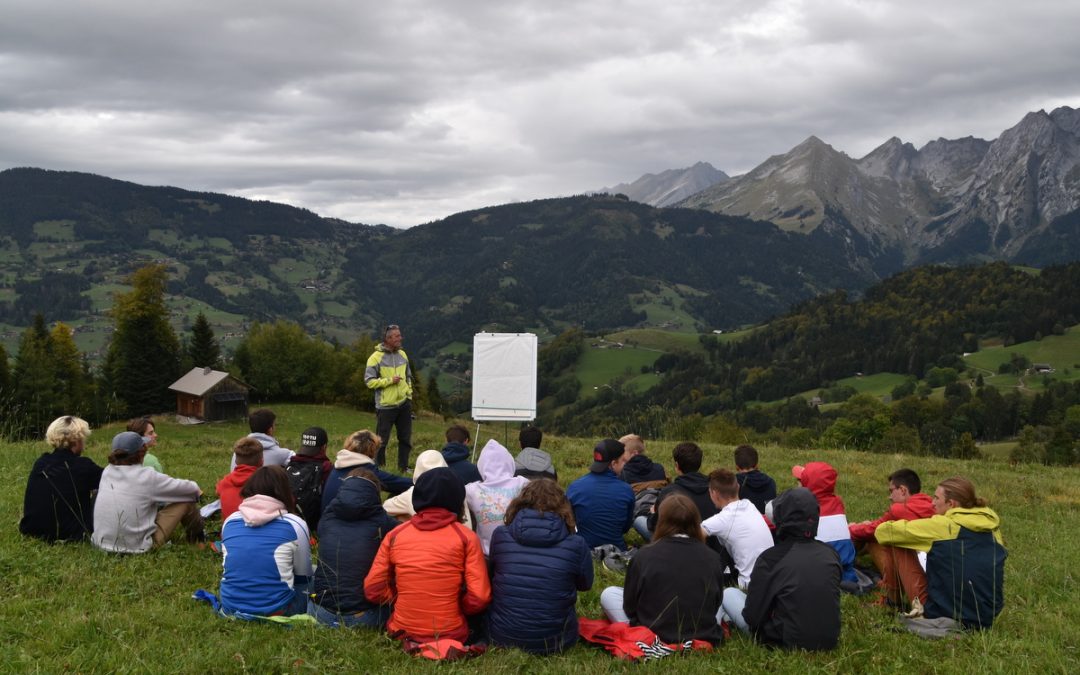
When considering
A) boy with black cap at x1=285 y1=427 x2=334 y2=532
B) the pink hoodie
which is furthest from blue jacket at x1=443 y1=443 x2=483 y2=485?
the pink hoodie

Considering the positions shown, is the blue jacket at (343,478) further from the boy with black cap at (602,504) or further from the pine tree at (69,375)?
the pine tree at (69,375)

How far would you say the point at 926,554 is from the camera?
6.59 meters

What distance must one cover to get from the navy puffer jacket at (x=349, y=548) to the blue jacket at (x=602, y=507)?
2996mm

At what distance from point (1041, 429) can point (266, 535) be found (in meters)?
96.0

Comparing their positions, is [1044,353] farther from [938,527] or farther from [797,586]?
[797,586]

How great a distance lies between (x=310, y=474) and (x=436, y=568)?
10.6ft

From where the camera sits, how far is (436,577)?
5.53m

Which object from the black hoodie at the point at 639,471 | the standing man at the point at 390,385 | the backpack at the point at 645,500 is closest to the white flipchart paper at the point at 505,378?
the standing man at the point at 390,385

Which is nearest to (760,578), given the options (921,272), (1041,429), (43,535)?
(43,535)

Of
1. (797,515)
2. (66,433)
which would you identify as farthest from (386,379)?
(797,515)

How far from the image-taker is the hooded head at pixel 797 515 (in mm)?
5688

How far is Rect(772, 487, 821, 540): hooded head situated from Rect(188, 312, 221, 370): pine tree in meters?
60.5

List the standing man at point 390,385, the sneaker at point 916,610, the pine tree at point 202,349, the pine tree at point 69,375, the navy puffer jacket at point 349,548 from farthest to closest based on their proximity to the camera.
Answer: the pine tree at point 202,349 < the pine tree at point 69,375 < the standing man at point 390,385 < the sneaker at point 916,610 < the navy puffer jacket at point 349,548

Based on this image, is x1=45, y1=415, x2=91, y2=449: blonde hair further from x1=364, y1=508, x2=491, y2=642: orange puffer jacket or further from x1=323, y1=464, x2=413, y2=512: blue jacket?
x1=364, y1=508, x2=491, y2=642: orange puffer jacket
